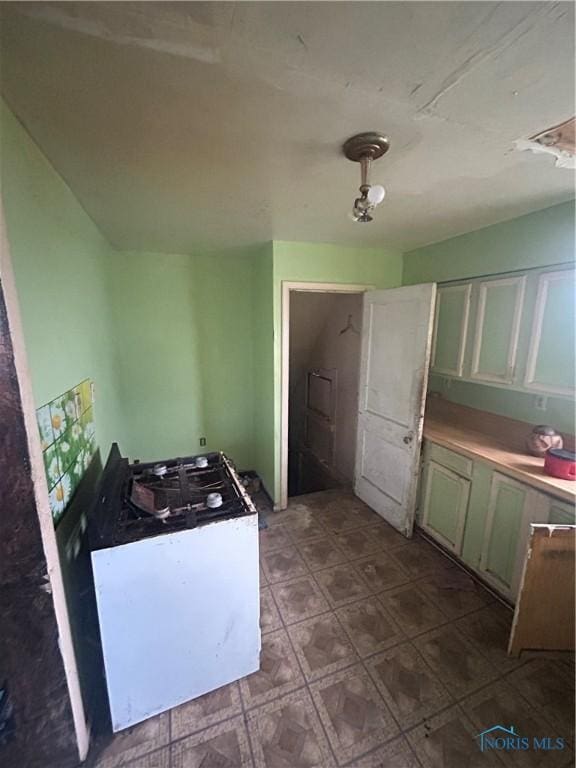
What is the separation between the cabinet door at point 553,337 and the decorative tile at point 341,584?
1.66m

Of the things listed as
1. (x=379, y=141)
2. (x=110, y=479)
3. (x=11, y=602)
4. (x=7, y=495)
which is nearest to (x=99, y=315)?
(x=110, y=479)

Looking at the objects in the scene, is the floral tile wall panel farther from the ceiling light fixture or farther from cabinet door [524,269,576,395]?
cabinet door [524,269,576,395]

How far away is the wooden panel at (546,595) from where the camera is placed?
1.48m

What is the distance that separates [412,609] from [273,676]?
89cm

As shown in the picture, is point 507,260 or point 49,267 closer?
point 49,267

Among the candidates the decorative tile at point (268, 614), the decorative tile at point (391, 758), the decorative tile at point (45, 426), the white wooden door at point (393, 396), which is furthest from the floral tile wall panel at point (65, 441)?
the white wooden door at point (393, 396)

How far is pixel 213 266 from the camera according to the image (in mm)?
3031

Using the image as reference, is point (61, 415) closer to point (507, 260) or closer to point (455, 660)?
point (455, 660)

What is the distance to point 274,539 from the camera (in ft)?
7.89

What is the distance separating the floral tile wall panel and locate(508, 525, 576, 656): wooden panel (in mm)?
2098

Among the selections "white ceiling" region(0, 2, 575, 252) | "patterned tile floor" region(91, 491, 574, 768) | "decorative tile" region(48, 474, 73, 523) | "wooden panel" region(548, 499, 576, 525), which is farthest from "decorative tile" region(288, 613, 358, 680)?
"white ceiling" region(0, 2, 575, 252)

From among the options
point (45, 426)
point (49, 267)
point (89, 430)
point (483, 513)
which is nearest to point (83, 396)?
point (89, 430)

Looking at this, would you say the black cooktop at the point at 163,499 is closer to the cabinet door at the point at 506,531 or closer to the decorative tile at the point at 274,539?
the decorative tile at the point at 274,539

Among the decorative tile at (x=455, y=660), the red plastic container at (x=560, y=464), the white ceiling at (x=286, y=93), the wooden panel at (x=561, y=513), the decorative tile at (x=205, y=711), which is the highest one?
the white ceiling at (x=286, y=93)
